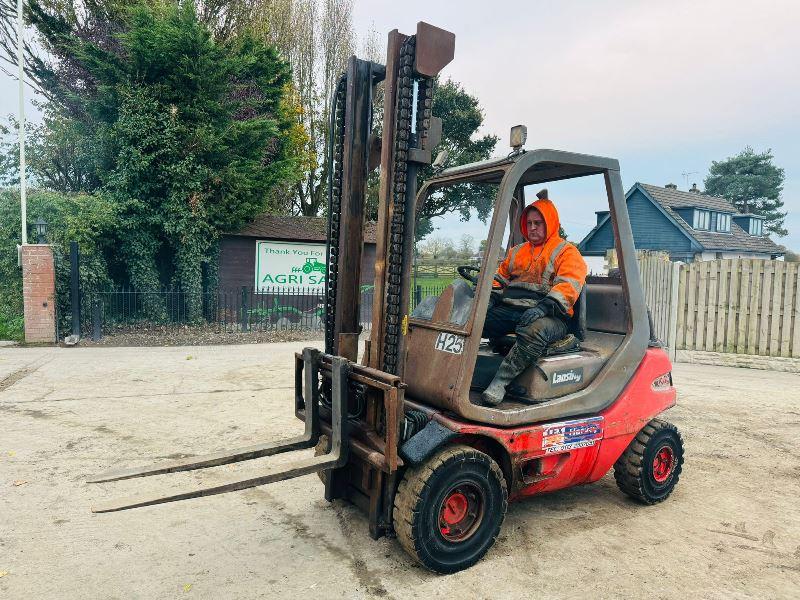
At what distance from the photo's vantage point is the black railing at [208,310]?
13.7 m

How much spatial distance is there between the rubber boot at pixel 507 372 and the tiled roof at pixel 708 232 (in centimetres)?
3060

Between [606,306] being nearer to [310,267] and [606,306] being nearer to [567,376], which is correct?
[567,376]

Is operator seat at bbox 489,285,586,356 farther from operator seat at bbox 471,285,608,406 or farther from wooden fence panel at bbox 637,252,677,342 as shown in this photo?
wooden fence panel at bbox 637,252,677,342

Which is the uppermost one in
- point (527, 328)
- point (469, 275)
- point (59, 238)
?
point (59, 238)

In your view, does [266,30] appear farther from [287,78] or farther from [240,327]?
[240,327]

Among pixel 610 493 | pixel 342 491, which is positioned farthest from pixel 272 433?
pixel 610 493

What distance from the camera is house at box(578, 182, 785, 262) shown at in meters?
31.5

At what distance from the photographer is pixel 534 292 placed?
14.1 ft

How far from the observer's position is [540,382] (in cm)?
405

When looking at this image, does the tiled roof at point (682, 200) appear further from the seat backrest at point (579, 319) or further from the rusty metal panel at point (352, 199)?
the rusty metal panel at point (352, 199)

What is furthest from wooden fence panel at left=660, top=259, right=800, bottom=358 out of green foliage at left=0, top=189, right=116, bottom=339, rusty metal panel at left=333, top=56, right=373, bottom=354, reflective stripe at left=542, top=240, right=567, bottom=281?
green foliage at left=0, top=189, right=116, bottom=339

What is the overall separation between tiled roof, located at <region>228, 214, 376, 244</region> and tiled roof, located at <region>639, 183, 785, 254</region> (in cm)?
2207

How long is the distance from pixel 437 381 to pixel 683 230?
3141 cm

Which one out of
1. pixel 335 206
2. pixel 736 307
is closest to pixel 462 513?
pixel 335 206
